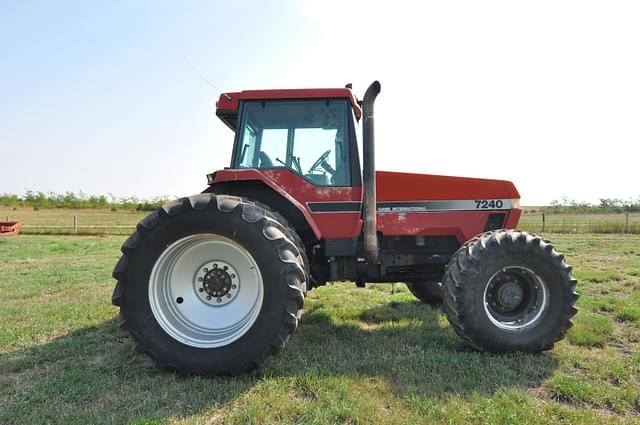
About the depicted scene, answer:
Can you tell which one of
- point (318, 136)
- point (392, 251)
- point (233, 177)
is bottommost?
point (392, 251)

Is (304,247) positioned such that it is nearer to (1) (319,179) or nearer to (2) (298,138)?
(1) (319,179)

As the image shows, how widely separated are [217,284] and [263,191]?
96cm

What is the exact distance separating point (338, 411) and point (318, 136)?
2.40 meters

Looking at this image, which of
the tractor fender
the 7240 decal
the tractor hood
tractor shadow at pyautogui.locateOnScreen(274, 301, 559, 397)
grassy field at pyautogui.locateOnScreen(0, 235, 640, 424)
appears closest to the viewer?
grassy field at pyautogui.locateOnScreen(0, 235, 640, 424)

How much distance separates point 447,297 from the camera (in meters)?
3.34

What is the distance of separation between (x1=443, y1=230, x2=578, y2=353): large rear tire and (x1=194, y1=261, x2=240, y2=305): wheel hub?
1.83 meters

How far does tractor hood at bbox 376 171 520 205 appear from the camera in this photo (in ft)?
12.7

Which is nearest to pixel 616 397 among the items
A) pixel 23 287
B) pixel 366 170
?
pixel 366 170

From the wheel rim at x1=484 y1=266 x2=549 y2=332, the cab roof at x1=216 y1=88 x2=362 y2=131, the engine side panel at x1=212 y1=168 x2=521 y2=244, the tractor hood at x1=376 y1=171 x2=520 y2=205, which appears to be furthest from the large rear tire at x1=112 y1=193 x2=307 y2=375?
the wheel rim at x1=484 y1=266 x2=549 y2=332

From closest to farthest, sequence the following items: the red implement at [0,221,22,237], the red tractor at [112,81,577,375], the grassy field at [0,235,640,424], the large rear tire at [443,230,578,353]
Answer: the grassy field at [0,235,640,424] → the red tractor at [112,81,577,375] → the large rear tire at [443,230,578,353] → the red implement at [0,221,22,237]

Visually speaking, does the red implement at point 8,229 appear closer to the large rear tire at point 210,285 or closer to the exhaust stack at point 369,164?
the large rear tire at point 210,285

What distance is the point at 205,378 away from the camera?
2.87 m

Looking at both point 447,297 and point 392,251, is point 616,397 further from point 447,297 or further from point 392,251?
point 392,251

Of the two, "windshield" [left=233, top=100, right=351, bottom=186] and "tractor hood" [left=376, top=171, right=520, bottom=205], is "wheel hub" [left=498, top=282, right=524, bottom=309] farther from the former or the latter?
"windshield" [left=233, top=100, right=351, bottom=186]
